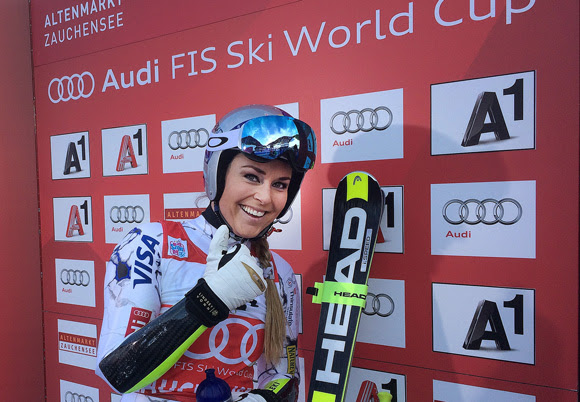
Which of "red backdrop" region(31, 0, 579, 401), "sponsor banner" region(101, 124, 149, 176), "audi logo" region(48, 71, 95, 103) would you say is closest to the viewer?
"red backdrop" region(31, 0, 579, 401)

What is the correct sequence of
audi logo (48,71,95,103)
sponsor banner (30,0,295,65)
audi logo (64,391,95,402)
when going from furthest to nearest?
audi logo (64,391,95,402) < audi logo (48,71,95,103) < sponsor banner (30,0,295,65)

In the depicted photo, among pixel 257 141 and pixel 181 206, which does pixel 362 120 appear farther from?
pixel 181 206

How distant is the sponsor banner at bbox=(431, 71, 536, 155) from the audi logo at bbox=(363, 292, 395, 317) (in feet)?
1.92

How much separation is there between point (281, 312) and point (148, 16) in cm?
166

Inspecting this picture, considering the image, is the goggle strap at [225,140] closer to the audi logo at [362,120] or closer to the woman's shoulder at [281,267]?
the woman's shoulder at [281,267]

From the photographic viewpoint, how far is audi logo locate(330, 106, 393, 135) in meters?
1.68

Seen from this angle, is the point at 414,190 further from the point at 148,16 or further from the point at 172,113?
the point at 148,16

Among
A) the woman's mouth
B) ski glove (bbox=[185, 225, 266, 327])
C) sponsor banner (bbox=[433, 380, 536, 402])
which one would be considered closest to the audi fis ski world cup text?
the woman's mouth

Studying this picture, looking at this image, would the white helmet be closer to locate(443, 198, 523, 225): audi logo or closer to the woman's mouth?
the woman's mouth

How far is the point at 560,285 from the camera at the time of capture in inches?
56.1

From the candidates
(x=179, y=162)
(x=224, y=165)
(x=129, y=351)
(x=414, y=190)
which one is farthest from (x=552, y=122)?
(x=179, y=162)

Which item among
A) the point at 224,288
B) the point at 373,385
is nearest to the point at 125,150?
the point at 224,288

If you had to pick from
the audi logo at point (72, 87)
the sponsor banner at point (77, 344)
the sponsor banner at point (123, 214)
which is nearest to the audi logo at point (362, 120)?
the sponsor banner at point (123, 214)

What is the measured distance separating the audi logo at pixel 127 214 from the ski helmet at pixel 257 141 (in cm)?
110
